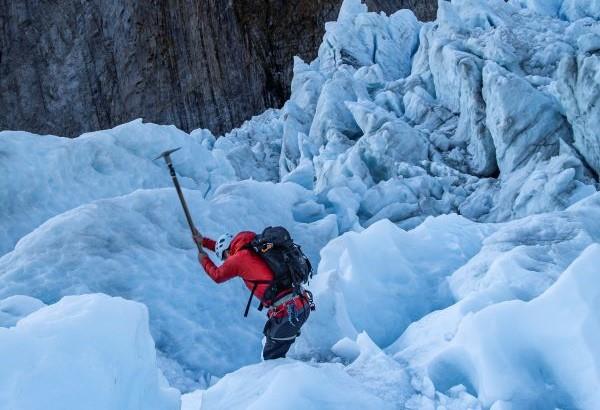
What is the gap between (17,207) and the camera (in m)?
7.77

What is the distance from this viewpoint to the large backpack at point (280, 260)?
354 cm

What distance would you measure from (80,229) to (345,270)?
2568 mm

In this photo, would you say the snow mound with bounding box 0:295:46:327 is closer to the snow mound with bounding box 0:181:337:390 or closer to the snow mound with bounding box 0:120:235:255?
the snow mound with bounding box 0:181:337:390

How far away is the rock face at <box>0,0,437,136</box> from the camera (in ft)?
85.8

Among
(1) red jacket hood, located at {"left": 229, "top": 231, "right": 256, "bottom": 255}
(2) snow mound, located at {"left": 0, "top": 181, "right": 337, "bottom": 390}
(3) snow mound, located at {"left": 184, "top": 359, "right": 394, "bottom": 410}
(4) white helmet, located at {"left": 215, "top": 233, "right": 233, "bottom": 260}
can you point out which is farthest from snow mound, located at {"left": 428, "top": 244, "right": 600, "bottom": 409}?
(2) snow mound, located at {"left": 0, "top": 181, "right": 337, "bottom": 390}

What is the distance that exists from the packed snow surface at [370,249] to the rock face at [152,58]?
1338 centimetres

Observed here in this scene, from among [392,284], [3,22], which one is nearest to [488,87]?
[392,284]

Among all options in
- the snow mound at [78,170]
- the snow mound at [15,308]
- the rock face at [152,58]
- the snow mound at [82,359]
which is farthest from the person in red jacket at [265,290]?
Result: the rock face at [152,58]

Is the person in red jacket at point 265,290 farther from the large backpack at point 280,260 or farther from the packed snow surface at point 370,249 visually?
the packed snow surface at point 370,249

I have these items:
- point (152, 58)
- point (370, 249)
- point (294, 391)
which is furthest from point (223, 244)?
point (152, 58)

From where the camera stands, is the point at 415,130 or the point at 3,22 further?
the point at 3,22

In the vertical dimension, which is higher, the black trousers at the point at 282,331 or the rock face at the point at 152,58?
the rock face at the point at 152,58

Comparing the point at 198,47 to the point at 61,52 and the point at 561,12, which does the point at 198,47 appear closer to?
the point at 61,52

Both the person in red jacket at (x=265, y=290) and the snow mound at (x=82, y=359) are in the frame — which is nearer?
the snow mound at (x=82, y=359)
